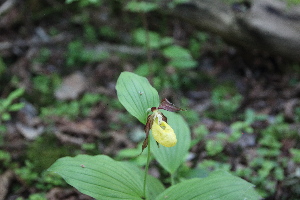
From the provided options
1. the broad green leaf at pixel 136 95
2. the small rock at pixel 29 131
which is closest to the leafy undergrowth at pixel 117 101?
the small rock at pixel 29 131

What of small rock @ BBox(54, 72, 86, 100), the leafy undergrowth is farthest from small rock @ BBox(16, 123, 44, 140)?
small rock @ BBox(54, 72, 86, 100)

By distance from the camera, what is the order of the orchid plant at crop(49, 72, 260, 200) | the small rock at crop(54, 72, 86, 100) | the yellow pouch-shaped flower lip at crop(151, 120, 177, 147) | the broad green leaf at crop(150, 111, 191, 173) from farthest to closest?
1. the small rock at crop(54, 72, 86, 100)
2. the broad green leaf at crop(150, 111, 191, 173)
3. the orchid plant at crop(49, 72, 260, 200)
4. the yellow pouch-shaped flower lip at crop(151, 120, 177, 147)

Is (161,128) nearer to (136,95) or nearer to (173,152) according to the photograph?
(136,95)

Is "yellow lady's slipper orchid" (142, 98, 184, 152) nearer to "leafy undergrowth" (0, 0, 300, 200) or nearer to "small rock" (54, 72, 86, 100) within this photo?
"leafy undergrowth" (0, 0, 300, 200)

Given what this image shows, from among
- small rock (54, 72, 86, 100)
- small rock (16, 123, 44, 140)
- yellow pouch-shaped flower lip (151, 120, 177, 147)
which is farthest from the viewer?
small rock (54, 72, 86, 100)

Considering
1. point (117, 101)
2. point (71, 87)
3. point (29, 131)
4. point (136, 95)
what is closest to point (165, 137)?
point (136, 95)

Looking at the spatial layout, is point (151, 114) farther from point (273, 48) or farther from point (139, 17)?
point (139, 17)

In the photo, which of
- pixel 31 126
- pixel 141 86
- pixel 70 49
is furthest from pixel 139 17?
pixel 141 86
